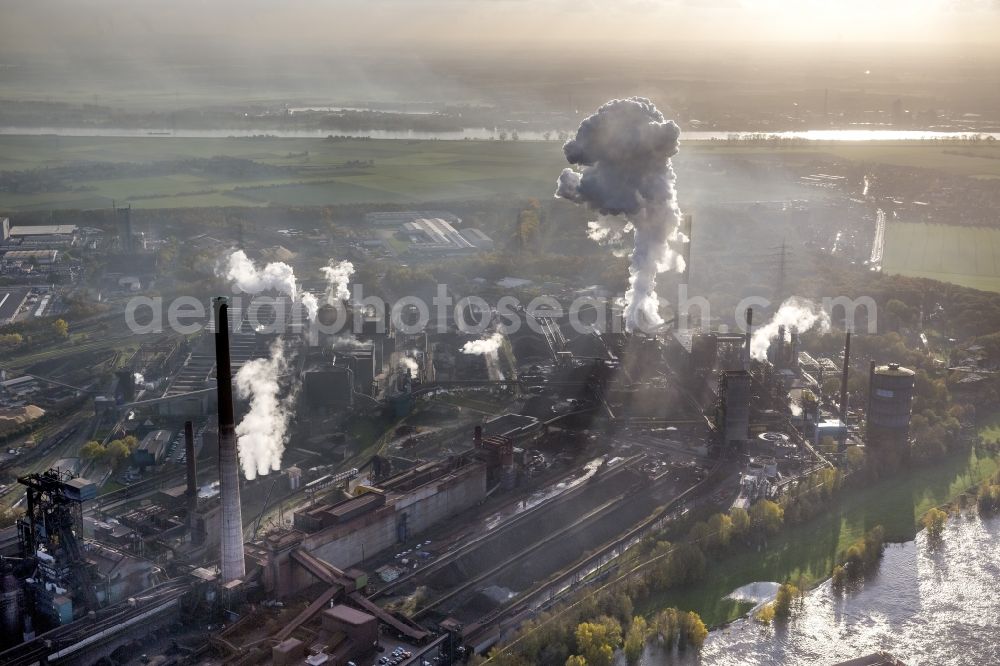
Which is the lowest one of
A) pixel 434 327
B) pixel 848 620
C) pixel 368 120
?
pixel 848 620

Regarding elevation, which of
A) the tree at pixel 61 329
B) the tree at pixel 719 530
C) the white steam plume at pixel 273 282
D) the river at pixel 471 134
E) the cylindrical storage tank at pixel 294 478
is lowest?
the tree at pixel 719 530

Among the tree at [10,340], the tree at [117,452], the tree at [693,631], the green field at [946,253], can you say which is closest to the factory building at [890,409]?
the tree at [693,631]

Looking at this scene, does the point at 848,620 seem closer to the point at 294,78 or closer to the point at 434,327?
the point at 434,327

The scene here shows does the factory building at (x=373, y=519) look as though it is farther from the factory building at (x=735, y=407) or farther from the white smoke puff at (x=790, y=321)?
the white smoke puff at (x=790, y=321)

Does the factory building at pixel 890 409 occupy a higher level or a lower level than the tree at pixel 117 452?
higher

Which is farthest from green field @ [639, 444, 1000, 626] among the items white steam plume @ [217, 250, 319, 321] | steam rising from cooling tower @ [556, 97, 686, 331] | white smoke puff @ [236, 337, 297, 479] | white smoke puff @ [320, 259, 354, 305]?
white smoke puff @ [320, 259, 354, 305]

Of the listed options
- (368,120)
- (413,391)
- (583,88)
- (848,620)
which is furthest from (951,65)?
(848,620)
